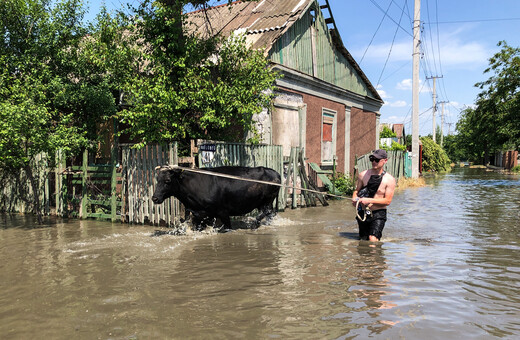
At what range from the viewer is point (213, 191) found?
858 cm

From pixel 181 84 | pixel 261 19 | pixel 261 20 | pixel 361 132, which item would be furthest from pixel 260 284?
pixel 361 132

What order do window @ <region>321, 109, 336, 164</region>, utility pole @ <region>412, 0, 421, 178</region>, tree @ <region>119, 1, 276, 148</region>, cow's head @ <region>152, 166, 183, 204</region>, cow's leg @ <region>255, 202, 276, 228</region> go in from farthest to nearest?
utility pole @ <region>412, 0, 421, 178</region>
window @ <region>321, 109, 336, 164</region>
cow's leg @ <region>255, 202, 276, 228</region>
tree @ <region>119, 1, 276, 148</region>
cow's head @ <region>152, 166, 183, 204</region>

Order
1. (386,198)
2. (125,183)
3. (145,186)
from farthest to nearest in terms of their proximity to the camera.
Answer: (125,183) → (145,186) → (386,198)

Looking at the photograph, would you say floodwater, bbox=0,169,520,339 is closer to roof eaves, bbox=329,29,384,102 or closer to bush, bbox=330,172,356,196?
bush, bbox=330,172,356,196

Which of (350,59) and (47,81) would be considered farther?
(350,59)

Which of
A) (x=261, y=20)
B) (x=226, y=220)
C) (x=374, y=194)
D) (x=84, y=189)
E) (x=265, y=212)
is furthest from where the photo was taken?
A: (x=261, y=20)

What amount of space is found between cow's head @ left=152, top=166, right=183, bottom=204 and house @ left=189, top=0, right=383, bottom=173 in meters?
4.14

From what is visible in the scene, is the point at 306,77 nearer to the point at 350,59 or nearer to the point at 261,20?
the point at 261,20

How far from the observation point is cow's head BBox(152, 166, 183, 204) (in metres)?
8.16

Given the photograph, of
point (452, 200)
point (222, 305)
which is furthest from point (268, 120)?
point (222, 305)

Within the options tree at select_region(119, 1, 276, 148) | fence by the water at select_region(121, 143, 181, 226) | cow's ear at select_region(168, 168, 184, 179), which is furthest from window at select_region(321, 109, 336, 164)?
cow's ear at select_region(168, 168, 184, 179)

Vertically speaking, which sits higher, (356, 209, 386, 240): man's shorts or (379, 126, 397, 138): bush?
(379, 126, 397, 138): bush

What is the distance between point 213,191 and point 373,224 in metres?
3.36

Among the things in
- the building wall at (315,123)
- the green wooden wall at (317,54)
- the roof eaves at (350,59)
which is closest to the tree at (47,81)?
the green wooden wall at (317,54)
